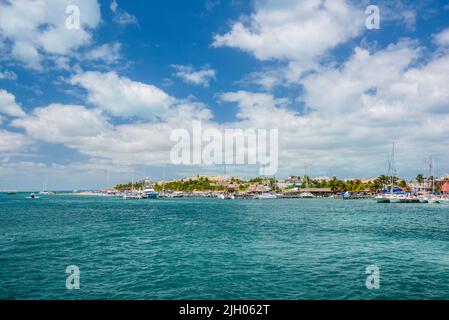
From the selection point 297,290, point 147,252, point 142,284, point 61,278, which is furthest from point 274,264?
point 61,278

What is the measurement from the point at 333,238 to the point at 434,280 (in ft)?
64.1

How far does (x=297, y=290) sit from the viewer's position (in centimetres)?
2120

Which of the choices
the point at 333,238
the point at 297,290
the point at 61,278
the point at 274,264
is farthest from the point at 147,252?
the point at 333,238

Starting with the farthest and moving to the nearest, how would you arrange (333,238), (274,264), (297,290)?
(333,238) → (274,264) → (297,290)
